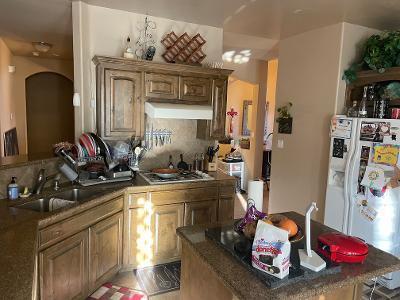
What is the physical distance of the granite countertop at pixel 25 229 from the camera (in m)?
1.08

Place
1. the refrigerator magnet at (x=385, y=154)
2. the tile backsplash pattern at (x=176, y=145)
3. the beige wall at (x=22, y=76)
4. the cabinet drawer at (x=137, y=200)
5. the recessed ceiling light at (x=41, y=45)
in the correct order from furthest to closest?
the beige wall at (x=22, y=76) → the recessed ceiling light at (x=41, y=45) → the tile backsplash pattern at (x=176, y=145) → the cabinet drawer at (x=137, y=200) → the refrigerator magnet at (x=385, y=154)

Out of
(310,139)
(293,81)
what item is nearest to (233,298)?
(310,139)

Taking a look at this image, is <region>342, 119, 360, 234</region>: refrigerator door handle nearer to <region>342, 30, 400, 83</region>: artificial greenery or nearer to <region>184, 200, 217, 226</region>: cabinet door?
<region>342, 30, 400, 83</region>: artificial greenery

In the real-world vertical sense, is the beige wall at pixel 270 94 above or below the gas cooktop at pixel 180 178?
above

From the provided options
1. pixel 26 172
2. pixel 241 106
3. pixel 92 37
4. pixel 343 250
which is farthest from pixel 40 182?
pixel 241 106

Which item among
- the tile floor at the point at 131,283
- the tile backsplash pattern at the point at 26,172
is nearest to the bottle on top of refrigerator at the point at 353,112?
the tile floor at the point at 131,283

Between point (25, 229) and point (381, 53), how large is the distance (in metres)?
3.49

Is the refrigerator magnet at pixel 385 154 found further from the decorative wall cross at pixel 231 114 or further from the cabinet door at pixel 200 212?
the decorative wall cross at pixel 231 114

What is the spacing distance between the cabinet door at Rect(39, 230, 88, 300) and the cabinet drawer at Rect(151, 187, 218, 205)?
2.47 ft

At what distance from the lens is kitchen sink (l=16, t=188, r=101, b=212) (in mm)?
2250

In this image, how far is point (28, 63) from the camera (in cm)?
605

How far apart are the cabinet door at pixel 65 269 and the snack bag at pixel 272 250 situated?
146 cm

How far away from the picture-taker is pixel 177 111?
2865mm

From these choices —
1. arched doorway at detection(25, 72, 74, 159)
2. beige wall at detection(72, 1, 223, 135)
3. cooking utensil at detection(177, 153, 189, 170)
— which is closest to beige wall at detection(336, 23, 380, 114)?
cooking utensil at detection(177, 153, 189, 170)
